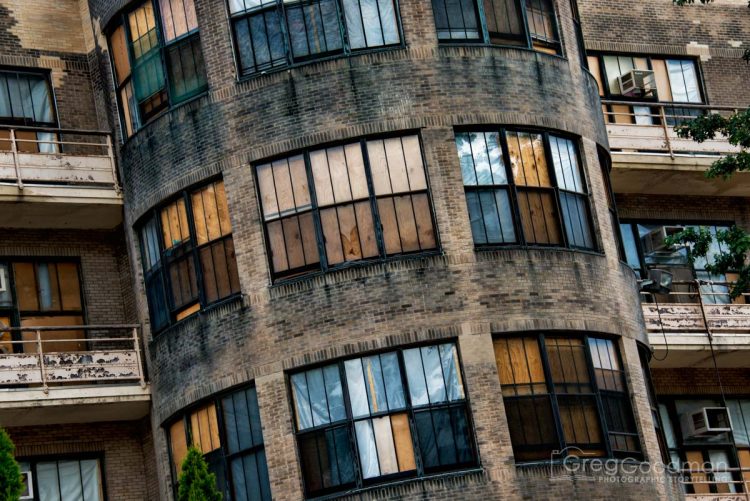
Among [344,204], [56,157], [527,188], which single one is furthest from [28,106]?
[527,188]

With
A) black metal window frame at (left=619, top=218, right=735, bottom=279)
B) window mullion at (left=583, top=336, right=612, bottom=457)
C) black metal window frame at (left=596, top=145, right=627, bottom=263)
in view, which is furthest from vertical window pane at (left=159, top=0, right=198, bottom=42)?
black metal window frame at (left=619, top=218, right=735, bottom=279)

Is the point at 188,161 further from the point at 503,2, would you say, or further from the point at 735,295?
the point at 735,295

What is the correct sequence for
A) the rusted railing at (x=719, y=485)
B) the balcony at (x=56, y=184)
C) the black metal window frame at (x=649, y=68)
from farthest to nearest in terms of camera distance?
the black metal window frame at (x=649, y=68) → the rusted railing at (x=719, y=485) → the balcony at (x=56, y=184)

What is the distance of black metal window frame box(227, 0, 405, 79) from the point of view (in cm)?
2767

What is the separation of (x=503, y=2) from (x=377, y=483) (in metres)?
8.80

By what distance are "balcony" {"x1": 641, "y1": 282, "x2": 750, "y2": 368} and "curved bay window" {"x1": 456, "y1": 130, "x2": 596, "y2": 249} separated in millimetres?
3918

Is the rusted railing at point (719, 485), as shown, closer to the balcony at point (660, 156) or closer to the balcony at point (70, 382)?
the balcony at point (660, 156)

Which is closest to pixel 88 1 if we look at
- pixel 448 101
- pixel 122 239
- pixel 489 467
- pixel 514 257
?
pixel 122 239

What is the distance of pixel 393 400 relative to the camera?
1016 inches

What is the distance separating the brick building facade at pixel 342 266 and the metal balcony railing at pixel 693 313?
2666 millimetres

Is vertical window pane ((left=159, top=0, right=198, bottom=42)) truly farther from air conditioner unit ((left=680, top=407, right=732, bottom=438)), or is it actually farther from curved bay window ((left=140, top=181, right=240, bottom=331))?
air conditioner unit ((left=680, top=407, right=732, bottom=438))

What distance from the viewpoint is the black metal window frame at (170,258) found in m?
27.8

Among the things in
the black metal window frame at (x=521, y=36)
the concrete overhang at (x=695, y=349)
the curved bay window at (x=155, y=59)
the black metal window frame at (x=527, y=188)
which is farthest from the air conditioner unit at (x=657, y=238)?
the curved bay window at (x=155, y=59)

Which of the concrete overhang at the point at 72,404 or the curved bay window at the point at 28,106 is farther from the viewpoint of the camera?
the curved bay window at the point at 28,106
